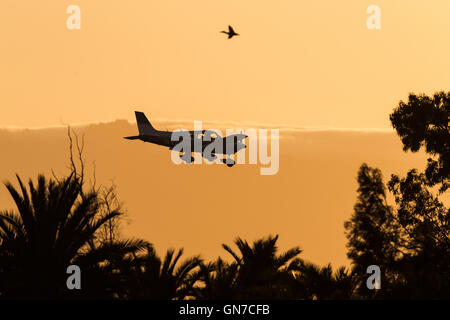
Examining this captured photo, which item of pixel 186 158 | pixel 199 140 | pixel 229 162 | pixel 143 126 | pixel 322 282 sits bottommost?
pixel 322 282

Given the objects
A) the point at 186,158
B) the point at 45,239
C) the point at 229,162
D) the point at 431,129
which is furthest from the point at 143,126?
the point at 45,239

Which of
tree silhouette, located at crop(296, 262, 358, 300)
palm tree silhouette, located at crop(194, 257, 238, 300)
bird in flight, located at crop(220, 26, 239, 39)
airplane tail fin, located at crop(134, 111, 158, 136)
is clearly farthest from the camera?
airplane tail fin, located at crop(134, 111, 158, 136)

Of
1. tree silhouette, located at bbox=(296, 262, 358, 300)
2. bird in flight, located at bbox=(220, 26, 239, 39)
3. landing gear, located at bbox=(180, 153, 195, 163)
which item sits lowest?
tree silhouette, located at bbox=(296, 262, 358, 300)

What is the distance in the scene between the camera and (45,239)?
40062 millimetres

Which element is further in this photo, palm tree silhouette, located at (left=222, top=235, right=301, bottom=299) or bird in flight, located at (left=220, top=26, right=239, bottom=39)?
bird in flight, located at (left=220, top=26, right=239, bottom=39)

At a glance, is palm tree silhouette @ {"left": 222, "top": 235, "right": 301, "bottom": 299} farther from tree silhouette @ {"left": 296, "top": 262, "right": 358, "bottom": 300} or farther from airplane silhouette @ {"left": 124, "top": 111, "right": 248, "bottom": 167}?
airplane silhouette @ {"left": 124, "top": 111, "right": 248, "bottom": 167}

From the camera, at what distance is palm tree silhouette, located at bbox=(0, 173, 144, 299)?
1565 inches

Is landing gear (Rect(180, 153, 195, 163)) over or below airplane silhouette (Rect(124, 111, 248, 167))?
below

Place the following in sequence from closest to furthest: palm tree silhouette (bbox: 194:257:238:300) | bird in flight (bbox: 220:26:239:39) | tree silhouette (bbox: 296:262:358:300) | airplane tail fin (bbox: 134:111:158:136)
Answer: palm tree silhouette (bbox: 194:257:238:300) < tree silhouette (bbox: 296:262:358:300) < bird in flight (bbox: 220:26:239:39) < airplane tail fin (bbox: 134:111:158:136)

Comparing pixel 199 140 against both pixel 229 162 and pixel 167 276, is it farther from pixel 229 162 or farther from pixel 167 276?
pixel 167 276

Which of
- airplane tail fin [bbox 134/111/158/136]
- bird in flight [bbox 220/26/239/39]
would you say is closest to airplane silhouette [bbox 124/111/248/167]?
airplane tail fin [bbox 134/111/158/136]

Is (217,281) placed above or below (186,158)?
below

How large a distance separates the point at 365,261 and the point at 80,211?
3371 cm
